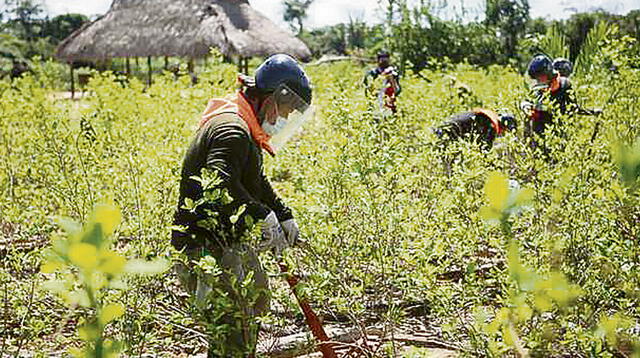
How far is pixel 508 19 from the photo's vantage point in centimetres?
2256

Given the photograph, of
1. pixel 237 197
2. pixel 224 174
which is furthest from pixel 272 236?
pixel 224 174

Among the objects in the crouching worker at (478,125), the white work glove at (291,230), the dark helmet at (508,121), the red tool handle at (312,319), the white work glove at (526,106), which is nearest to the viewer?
the red tool handle at (312,319)

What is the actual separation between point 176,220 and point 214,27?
19394 mm

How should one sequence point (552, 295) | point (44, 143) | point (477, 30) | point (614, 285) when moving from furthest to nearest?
point (477, 30) → point (44, 143) → point (614, 285) → point (552, 295)

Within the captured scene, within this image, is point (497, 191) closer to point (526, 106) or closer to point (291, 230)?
point (291, 230)

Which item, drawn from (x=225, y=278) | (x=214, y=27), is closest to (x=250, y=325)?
(x=225, y=278)

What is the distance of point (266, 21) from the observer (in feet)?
79.2

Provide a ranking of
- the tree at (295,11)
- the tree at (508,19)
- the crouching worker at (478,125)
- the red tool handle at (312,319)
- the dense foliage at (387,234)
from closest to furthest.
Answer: the dense foliage at (387,234) < the red tool handle at (312,319) < the crouching worker at (478,125) < the tree at (508,19) < the tree at (295,11)

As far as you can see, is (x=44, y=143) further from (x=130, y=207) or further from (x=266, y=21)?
(x=266, y=21)

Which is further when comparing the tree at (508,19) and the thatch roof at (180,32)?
the thatch roof at (180,32)

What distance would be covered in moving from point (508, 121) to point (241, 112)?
377 centimetres

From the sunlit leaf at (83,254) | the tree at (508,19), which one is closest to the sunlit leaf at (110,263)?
the sunlit leaf at (83,254)

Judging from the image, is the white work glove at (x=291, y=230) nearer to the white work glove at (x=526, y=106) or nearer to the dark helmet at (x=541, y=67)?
the white work glove at (x=526, y=106)

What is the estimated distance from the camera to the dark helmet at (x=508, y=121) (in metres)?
6.37
